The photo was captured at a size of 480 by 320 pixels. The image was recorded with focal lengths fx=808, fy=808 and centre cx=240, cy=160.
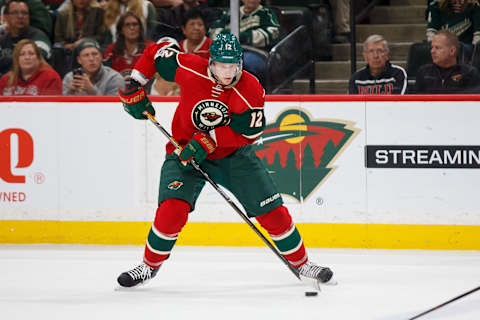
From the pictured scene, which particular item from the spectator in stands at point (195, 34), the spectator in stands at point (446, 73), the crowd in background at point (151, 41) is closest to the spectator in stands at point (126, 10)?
the crowd in background at point (151, 41)

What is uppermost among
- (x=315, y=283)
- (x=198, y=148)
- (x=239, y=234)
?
(x=198, y=148)

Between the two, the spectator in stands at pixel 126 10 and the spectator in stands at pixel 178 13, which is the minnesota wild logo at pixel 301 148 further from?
the spectator in stands at pixel 126 10

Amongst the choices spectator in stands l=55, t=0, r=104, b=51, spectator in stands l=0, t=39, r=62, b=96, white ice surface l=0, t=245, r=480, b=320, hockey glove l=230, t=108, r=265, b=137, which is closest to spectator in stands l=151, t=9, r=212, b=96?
spectator in stands l=55, t=0, r=104, b=51

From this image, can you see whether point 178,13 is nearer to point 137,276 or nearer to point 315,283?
point 137,276

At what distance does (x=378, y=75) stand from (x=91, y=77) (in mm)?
1776

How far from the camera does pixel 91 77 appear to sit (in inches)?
200

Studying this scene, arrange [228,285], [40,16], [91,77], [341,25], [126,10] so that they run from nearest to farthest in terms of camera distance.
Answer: [228,285]
[341,25]
[91,77]
[126,10]
[40,16]

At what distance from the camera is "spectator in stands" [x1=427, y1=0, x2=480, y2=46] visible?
15.4ft

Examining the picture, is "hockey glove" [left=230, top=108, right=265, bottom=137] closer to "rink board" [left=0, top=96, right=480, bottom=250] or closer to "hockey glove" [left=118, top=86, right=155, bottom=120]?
"hockey glove" [left=118, top=86, right=155, bottom=120]

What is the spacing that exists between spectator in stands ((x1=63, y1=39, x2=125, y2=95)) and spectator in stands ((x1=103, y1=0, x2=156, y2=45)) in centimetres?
12

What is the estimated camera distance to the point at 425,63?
4.75 m

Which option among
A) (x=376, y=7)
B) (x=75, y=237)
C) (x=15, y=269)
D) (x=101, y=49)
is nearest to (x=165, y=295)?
(x=15, y=269)

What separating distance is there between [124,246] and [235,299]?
1.40 meters

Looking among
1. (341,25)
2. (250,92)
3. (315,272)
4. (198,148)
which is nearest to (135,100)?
(198,148)
